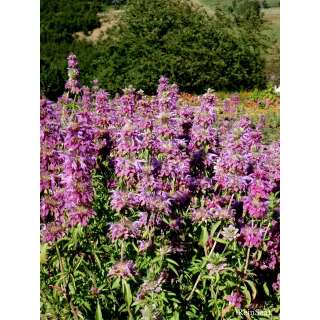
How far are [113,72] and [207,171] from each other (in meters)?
1.49

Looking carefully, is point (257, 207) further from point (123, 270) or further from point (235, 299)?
point (123, 270)

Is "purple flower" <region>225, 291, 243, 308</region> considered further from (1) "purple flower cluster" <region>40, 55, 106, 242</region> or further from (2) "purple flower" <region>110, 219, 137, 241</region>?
(1) "purple flower cluster" <region>40, 55, 106, 242</region>

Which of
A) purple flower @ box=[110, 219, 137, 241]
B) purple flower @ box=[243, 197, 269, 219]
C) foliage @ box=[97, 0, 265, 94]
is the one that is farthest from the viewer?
foliage @ box=[97, 0, 265, 94]

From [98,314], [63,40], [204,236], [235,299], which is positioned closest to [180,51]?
[63,40]

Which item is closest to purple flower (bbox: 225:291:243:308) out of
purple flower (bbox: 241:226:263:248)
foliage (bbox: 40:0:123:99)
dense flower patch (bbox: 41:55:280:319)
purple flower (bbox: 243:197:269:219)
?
dense flower patch (bbox: 41:55:280:319)

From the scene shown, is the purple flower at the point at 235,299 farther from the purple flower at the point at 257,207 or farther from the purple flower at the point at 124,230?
the purple flower at the point at 124,230

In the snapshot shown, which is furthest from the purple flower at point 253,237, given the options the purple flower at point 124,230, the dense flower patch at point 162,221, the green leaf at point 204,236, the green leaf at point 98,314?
the green leaf at point 98,314

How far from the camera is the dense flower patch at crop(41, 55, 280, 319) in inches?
103

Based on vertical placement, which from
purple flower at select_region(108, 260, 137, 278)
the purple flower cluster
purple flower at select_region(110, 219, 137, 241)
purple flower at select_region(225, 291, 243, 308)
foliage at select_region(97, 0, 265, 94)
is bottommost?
purple flower at select_region(225, 291, 243, 308)

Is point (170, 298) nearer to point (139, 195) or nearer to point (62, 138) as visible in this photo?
point (139, 195)

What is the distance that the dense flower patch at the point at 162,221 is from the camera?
8.59 feet

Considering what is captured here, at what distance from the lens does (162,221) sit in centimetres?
278

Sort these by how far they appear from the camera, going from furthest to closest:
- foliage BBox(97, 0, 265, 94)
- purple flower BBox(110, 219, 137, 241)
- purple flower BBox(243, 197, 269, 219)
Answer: foliage BBox(97, 0, 265, 94)
purple flower BBox(243, 197, 269, 219)
purple flower BBox(110, 219, 137, 241)

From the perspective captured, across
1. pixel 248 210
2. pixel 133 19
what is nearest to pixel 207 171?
pixel 248 210
